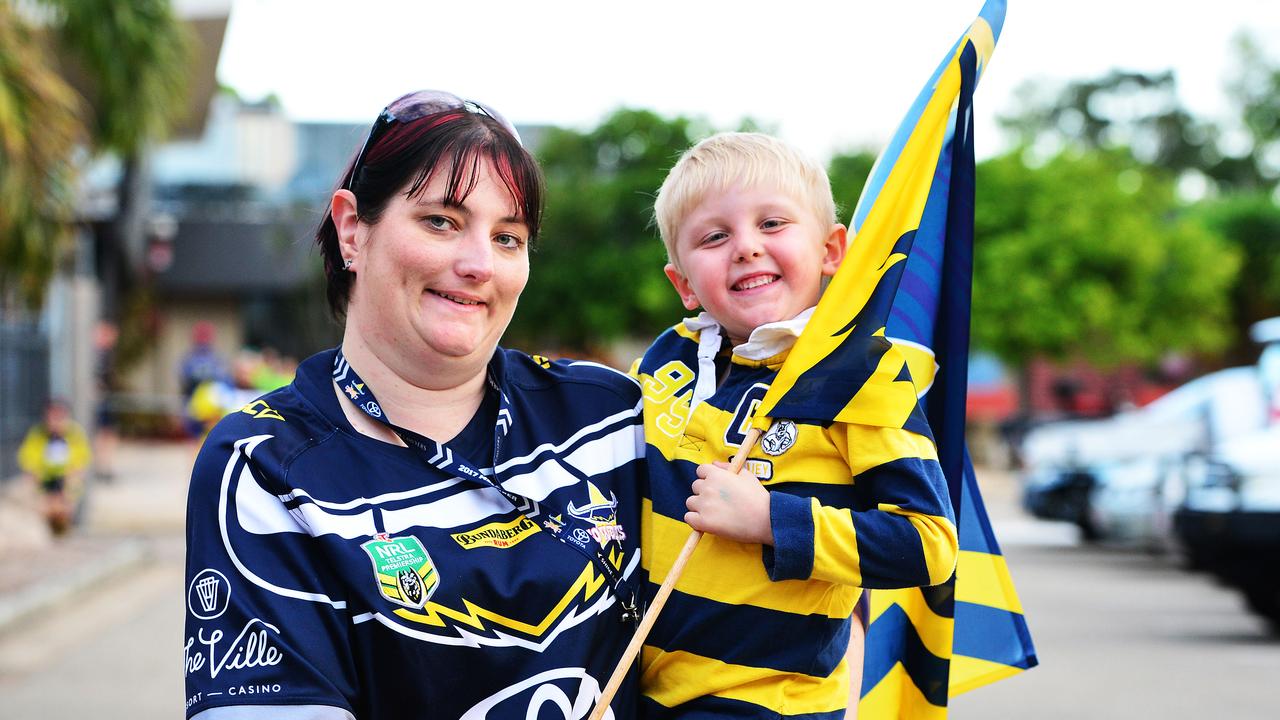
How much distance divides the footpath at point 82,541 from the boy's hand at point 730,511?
7.98 meters

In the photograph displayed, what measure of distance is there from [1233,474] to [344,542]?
8.39 m

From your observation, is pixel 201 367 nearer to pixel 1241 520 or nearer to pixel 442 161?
pixel 1241 520

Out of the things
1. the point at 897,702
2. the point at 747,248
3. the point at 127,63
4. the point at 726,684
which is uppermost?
the point at 127,63

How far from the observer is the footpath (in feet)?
32.7

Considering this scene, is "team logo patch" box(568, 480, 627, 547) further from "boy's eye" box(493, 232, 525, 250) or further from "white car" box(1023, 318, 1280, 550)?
"white car" box(1023, 318, 1280, 550)

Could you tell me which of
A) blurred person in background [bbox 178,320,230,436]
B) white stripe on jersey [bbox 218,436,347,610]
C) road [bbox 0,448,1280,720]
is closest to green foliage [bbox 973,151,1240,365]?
road [bbox 0,448,1280,720]

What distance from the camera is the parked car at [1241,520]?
8.77m

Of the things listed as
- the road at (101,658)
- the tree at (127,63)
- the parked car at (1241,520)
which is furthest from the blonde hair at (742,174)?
the tree at (127,63)

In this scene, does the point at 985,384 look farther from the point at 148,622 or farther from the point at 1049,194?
the point at 148,622

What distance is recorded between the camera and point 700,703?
2.32 metres

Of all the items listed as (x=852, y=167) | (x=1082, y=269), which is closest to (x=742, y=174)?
(x=852, y=167)

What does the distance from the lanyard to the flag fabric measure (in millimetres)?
403

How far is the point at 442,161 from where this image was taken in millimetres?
2105

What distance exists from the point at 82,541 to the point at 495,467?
40.6ft
